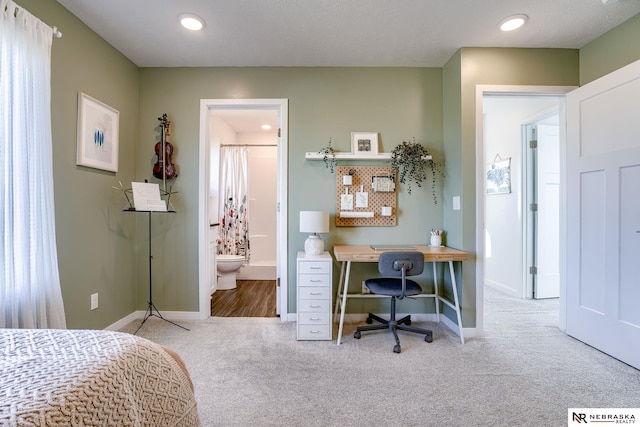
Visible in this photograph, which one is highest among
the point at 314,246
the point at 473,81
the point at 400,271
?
the point at 473,81

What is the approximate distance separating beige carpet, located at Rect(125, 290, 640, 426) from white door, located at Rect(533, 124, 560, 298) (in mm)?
1059

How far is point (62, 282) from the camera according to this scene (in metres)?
2.06

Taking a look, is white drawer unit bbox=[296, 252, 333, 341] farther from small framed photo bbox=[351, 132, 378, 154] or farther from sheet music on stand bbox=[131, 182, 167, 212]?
sheet music on stand bbox=[131, 182, 167, 212]

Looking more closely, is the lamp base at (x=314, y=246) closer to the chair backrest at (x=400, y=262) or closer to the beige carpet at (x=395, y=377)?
the chair backrest at (x=400, y=262)

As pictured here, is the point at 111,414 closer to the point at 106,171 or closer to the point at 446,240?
the point at 106,171

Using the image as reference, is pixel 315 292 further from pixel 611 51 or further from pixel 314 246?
pixel 611 51

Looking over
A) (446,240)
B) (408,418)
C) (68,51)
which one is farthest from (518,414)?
(68,51)

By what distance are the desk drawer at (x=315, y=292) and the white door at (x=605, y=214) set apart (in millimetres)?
2086

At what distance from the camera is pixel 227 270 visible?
4.00 metres

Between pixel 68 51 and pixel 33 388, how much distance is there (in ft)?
7.95

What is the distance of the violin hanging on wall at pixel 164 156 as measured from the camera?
276cm

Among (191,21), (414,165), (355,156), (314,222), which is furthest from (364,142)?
(191,21)

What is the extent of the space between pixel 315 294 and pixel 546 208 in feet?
10.2

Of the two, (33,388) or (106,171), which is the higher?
(106,171)
